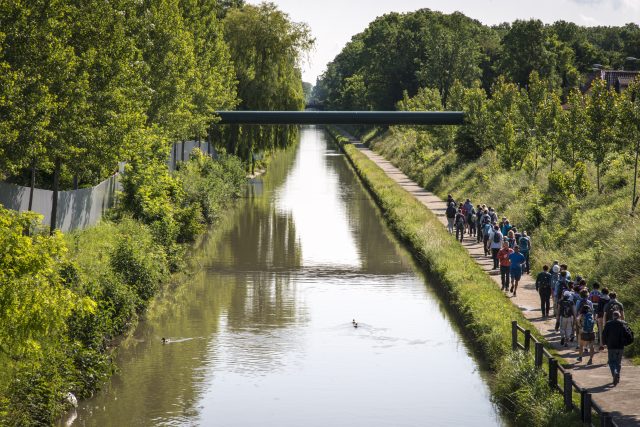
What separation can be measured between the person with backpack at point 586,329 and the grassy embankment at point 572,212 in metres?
1.25

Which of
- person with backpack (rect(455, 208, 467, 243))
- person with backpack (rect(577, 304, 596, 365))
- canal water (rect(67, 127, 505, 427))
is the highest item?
person with backpack (rect(455, 208, 467, 243))

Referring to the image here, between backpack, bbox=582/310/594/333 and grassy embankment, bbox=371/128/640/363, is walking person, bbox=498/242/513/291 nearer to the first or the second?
grassy embankment, bbox=371/128/640/363

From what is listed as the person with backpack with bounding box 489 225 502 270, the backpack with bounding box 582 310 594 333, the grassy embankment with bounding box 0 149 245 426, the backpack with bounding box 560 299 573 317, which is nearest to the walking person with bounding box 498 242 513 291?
the person with backpack with bounding box 489 225 502 270

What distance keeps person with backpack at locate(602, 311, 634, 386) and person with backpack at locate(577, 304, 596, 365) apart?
143cm

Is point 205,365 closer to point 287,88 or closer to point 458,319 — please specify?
point 458,319

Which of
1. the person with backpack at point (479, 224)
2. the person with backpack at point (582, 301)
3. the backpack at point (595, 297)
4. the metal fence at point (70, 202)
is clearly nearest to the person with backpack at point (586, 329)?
the person with backpack at point (582, 301)

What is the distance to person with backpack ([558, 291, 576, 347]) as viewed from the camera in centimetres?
2242

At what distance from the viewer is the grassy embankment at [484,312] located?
18781 millimetres

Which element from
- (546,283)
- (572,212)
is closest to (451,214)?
(572,212)

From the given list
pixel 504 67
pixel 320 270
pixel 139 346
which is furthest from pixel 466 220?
pixel 504 67

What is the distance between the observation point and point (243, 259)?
3978 cm

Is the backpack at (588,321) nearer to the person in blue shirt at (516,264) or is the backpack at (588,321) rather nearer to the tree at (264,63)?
the person in blue shirt at (516,264)

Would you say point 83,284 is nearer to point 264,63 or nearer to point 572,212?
point 572,212

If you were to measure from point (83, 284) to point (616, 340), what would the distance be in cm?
1163
